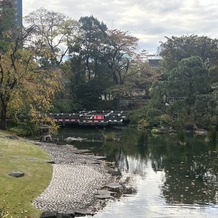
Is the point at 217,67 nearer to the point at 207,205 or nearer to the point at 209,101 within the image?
the point at 209,101

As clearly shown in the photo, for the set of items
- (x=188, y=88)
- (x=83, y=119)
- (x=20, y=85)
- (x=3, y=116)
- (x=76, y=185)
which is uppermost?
(x=188, y=88)

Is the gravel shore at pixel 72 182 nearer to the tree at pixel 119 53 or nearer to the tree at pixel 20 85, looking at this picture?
the tree at pixel 20 85

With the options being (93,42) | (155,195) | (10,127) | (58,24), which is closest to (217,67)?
(93,42)

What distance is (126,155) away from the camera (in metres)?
27.5

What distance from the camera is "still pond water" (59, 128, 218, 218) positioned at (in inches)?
560

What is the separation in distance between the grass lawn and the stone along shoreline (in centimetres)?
39

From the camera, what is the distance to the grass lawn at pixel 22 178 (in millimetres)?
12234

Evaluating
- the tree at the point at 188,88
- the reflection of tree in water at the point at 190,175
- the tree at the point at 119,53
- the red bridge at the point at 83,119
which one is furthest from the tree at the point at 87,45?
the reflection of tree in water at the point at 190,175

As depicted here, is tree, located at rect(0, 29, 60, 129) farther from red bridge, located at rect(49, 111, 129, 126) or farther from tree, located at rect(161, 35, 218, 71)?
tree, located at rect(161, 35, 218, 71)

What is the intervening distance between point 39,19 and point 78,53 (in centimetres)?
728

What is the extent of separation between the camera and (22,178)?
15.7 meters

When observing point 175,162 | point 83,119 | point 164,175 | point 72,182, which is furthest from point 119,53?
point 72,182

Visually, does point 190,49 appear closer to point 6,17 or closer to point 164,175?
point 6,17

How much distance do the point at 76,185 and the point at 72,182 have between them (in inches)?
16.6
